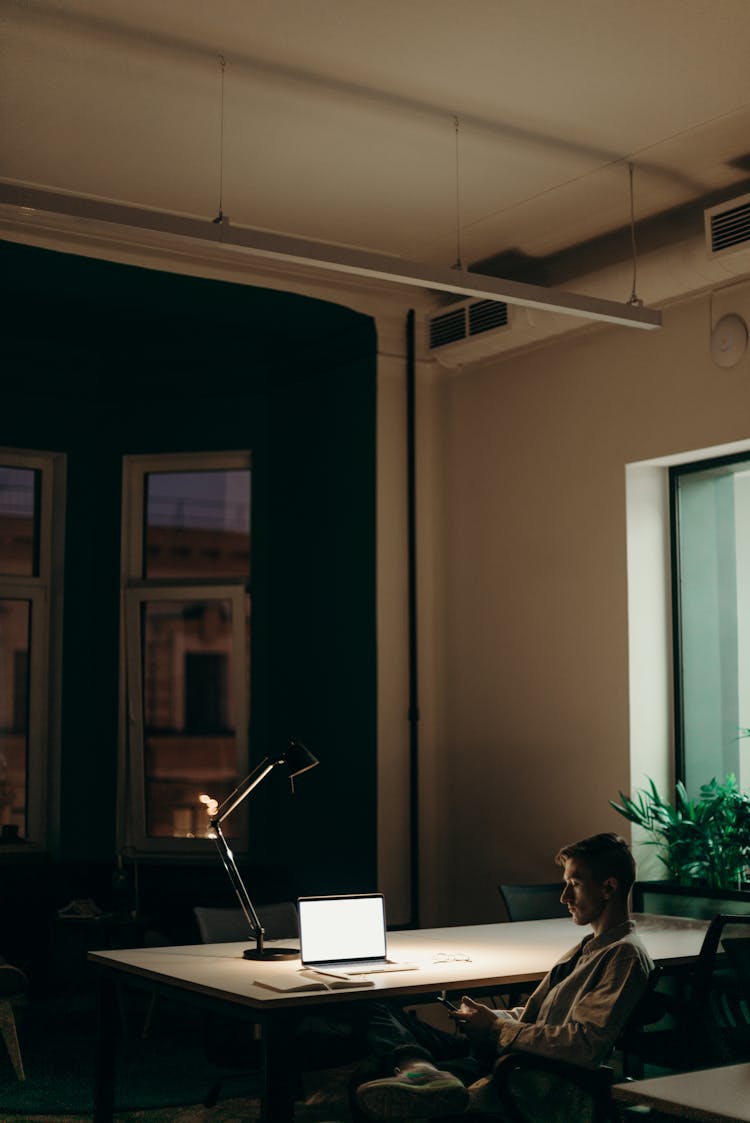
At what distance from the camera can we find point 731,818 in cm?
576

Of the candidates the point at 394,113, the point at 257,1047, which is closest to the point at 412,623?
the point at 394,113

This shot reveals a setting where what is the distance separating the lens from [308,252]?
4648mm

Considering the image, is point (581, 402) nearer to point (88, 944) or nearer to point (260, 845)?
point (260, 845)

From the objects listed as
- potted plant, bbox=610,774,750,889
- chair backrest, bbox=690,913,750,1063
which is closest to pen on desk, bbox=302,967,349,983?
chair backrest, bbox=690,913,750,1063

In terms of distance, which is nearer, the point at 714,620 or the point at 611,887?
the point at 611,887

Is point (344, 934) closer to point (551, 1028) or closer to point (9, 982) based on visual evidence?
point (551, 1028)

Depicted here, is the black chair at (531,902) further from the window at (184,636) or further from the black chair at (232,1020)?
the window at (184,636)

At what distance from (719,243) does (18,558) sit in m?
4.48

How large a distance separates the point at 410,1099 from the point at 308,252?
279 cm

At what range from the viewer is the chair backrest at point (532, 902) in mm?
5555

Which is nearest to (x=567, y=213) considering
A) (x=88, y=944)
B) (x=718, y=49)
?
(x=718, y=49)

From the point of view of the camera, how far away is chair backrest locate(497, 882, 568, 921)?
5555mm

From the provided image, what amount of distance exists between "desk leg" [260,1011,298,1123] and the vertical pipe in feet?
11.3

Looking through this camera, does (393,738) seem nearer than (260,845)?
Yes
